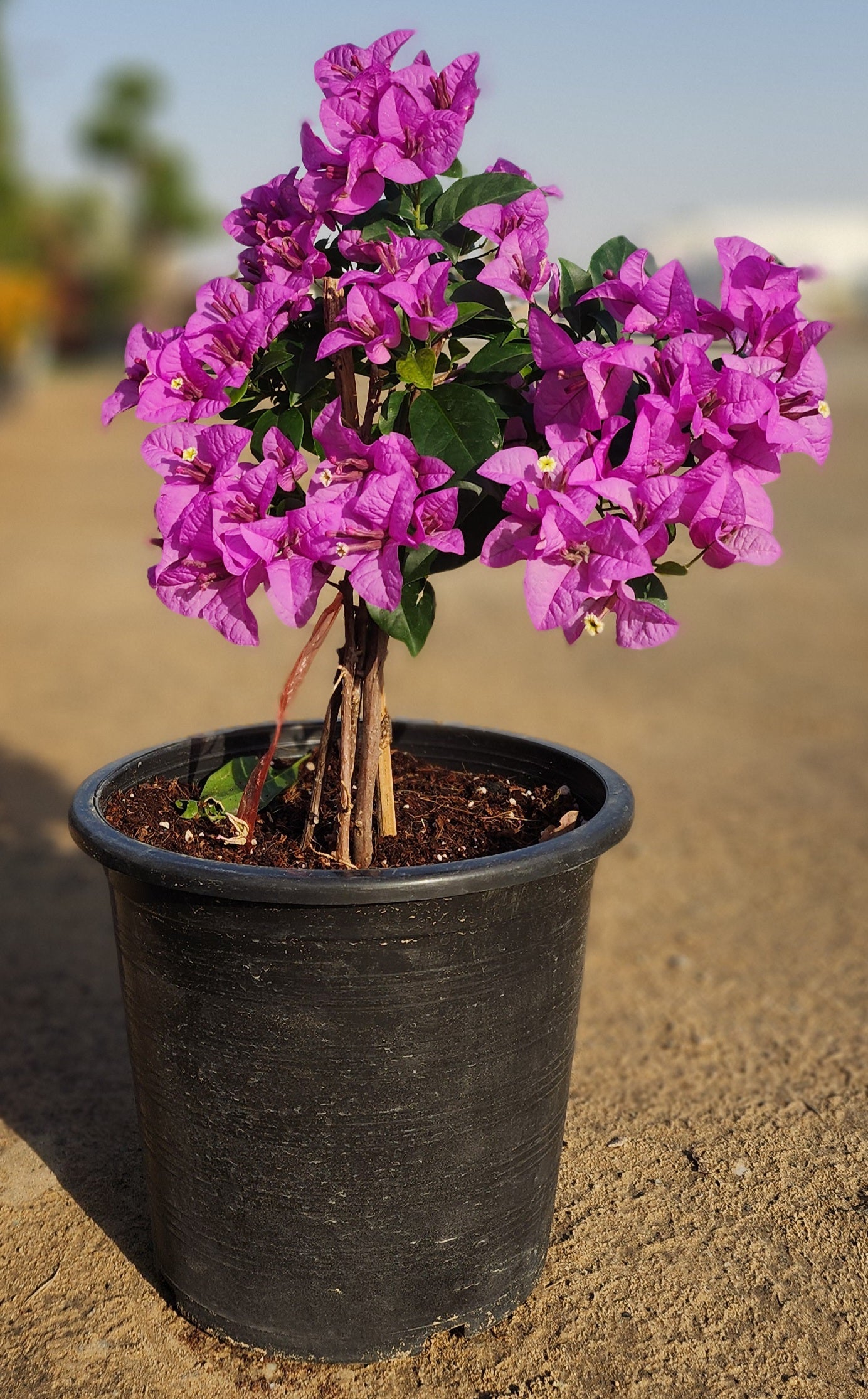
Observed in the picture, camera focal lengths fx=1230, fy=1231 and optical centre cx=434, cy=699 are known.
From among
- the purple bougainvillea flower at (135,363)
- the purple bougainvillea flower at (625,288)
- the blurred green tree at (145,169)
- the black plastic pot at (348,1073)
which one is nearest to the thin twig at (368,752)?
the black plastic pot at (348,1073)

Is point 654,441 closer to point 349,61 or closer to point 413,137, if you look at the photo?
point 413,137

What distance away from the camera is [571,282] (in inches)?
71.0

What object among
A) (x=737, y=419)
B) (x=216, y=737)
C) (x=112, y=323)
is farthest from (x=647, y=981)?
(x=112, y=323)

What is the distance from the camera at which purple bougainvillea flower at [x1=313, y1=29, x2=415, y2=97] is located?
1.71 m

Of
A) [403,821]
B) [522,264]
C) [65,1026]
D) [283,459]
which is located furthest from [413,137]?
[65,1026]

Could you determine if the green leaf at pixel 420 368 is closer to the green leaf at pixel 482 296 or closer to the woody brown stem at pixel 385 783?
the green leaf at pixel 482 296

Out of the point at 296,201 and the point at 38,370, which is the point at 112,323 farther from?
the point at 296,201

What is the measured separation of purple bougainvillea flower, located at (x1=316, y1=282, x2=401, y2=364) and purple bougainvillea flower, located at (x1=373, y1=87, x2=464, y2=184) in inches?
6.4

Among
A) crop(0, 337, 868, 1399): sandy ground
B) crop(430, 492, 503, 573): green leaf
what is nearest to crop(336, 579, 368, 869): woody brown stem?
crop(430, 492, 503, 573): green leaf

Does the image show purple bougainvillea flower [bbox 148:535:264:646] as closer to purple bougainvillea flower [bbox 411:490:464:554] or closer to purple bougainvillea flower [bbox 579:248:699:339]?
purple bougainvillea flower [bbox 411:490:464:554]

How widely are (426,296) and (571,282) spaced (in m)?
0.26

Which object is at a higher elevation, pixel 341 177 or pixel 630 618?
pixel 341 177

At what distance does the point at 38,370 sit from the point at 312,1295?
2960 centimetres

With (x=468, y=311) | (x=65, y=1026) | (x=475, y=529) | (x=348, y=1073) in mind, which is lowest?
(x=65, y=1026)
